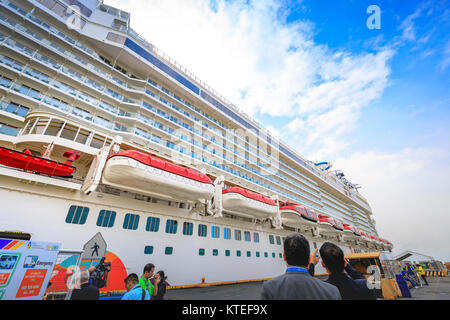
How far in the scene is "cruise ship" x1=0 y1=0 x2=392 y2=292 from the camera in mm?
9852

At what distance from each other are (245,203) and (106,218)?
928 centimetres

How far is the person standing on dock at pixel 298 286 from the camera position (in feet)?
6.33

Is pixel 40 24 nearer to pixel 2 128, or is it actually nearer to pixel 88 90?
pixel 88 90

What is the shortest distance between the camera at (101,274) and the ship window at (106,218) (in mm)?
1812

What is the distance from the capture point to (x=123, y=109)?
17391 mm

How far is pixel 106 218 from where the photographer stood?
11.1 m

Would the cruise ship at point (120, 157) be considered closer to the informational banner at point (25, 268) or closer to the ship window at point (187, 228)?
the ship window at point (187, 228)

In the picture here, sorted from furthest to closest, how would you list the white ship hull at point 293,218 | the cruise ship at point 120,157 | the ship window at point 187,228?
the white ship hull at point 293,218 → the ship window at point 187,228 → the cruise ship at point 120,157

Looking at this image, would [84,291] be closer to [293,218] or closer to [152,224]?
[152,224]

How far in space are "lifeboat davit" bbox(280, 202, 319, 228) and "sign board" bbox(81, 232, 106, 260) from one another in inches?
588

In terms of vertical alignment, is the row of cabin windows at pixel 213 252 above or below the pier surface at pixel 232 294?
above

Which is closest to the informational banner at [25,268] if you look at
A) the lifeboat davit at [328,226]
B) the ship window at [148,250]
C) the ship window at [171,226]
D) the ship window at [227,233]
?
the ship window at [148,250]

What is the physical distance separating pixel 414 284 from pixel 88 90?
29360 mm

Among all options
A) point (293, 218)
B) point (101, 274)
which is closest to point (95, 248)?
point (101, 274)
